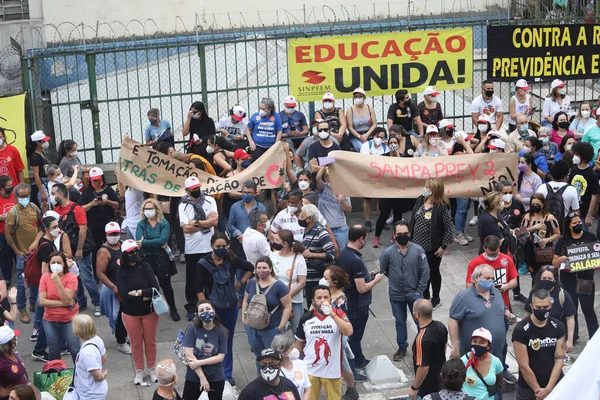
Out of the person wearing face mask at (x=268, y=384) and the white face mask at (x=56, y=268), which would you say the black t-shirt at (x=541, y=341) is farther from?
the white face mask at (x=56, y=268)

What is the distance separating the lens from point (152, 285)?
11188 millimetres

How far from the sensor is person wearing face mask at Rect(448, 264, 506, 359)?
1009 centimetres

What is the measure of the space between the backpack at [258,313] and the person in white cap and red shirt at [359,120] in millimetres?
5364

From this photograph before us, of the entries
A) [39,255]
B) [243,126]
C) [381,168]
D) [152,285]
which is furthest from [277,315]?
[243,126]

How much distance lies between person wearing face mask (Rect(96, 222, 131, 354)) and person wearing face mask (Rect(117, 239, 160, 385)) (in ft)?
1.55

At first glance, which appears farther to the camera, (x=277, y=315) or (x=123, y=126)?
(x=123, y=126)

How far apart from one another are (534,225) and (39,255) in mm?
5934

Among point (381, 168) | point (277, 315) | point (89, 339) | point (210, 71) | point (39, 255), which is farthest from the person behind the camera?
point (210, 71)

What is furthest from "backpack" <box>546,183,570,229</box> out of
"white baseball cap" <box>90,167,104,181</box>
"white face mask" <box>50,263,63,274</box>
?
"white face mask" <box>50,263,63,274</box>

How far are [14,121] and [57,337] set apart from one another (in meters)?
5.14

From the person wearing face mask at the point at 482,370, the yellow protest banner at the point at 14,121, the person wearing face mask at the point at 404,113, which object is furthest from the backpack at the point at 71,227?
the person wearing face mask at the point at 482,370

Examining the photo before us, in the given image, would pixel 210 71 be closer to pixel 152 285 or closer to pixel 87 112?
pixel 87 112

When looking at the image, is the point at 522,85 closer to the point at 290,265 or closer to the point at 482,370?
the point at 290,265

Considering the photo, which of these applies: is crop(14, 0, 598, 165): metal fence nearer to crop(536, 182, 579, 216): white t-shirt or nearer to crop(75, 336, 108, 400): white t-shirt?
crop(536, 182, 579, 216): white t-shirt
